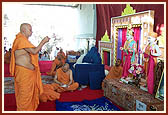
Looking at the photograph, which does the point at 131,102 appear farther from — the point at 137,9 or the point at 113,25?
the point at 113,25

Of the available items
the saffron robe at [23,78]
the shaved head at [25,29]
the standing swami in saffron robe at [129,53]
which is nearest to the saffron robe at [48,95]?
the saffron robe at [23,78]

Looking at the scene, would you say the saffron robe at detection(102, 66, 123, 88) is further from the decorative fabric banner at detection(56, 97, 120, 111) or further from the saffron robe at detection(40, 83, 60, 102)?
the saffron robe at detection(40, 83, 60, 102)

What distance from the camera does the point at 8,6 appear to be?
418 inches

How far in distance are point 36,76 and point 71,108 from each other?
87 cm

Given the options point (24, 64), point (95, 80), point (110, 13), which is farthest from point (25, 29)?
point (110, 13)

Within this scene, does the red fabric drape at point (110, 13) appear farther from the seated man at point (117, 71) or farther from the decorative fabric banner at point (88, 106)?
the decorative fabric banner at point (88, 106)

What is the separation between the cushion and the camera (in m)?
4.61

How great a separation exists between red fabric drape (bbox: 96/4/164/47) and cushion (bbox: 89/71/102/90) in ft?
6.11

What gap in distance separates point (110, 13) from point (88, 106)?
3501 mm

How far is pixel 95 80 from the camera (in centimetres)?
463

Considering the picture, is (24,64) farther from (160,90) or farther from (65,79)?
(160,90)

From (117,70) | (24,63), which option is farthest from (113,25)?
(24,63)

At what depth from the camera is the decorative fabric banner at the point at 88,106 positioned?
10.7ft

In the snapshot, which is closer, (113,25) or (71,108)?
(71,108)
